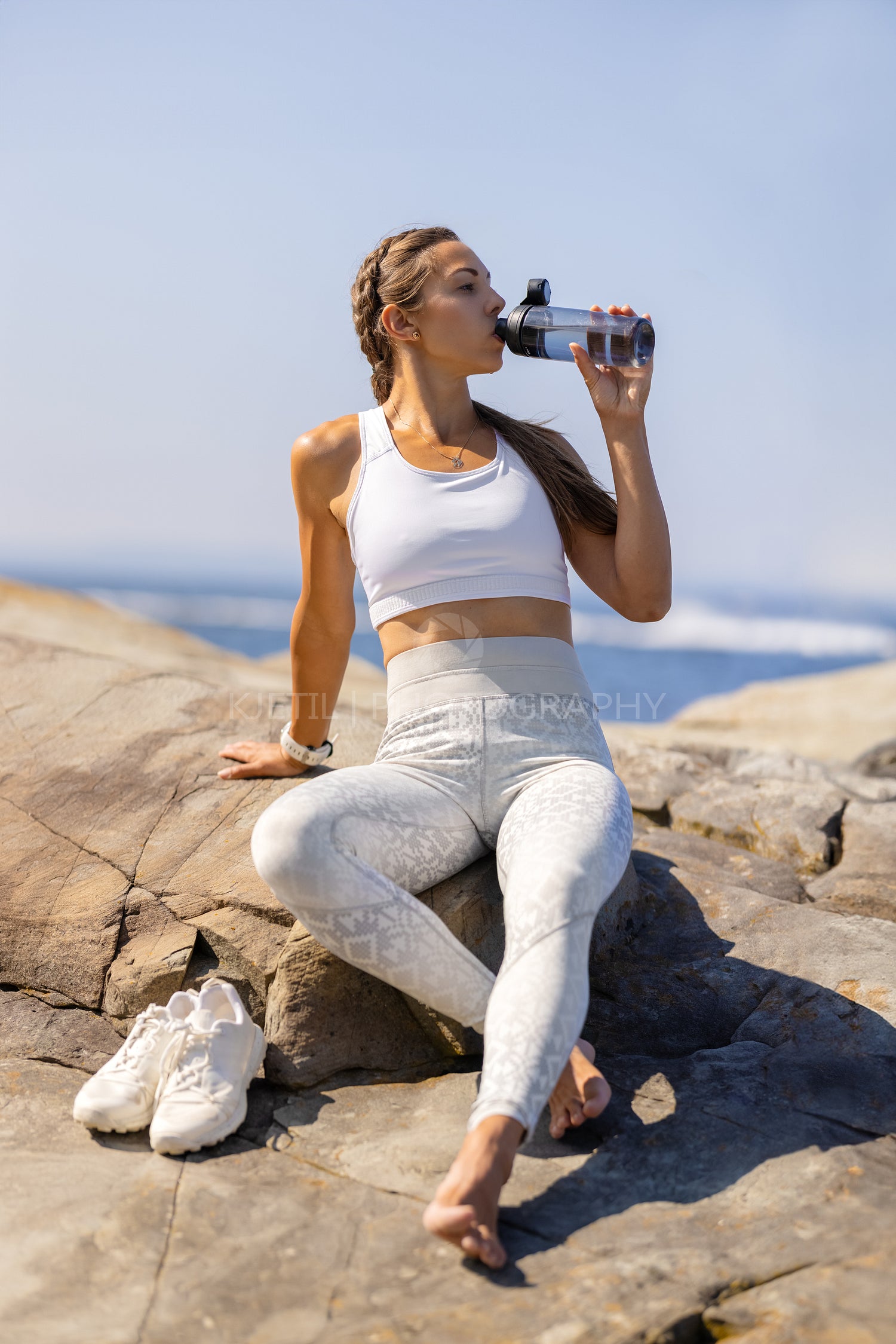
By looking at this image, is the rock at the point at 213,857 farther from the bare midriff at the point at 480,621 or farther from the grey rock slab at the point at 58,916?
the bare midriff at the point at 480,621

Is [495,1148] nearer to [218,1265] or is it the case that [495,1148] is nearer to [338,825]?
[218,1265]

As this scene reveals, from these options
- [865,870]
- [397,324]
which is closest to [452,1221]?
[397,324]

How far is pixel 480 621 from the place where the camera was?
2273 mm

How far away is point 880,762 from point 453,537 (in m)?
3.21

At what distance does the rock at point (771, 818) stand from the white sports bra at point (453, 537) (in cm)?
132

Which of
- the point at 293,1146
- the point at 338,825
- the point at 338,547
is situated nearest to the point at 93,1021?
the point at 293,1146

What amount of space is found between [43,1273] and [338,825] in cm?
81

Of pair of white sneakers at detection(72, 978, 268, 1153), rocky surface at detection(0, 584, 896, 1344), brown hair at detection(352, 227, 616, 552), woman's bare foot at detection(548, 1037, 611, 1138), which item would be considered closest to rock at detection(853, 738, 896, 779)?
rocky surface at detection(0, 584, 896, 1344)

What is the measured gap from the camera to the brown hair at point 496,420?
243 cm

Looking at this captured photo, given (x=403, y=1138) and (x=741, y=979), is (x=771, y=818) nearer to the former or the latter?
(x=741, y=979)

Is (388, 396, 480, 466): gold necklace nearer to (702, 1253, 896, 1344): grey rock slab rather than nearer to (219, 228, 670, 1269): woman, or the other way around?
(219, 228, 670, 1269): woman

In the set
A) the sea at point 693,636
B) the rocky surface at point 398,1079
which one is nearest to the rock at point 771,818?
the rocky surface at point 398,1079

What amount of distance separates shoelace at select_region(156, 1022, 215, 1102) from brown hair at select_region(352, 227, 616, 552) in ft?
4.29

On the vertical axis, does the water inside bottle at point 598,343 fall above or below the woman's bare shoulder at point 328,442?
above
